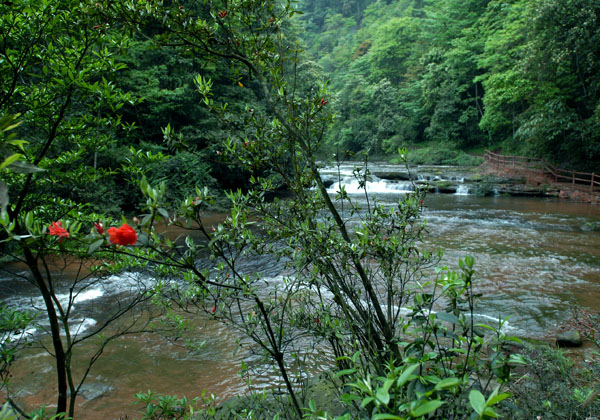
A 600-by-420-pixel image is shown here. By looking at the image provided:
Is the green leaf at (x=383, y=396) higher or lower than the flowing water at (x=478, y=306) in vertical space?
higher

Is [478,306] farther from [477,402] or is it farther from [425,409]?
[425,409]

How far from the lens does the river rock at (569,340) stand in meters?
4.87

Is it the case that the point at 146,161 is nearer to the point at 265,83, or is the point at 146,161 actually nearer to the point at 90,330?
the point at 265,83

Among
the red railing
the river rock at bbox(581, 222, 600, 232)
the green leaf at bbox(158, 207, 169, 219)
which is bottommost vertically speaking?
the river rock at bbox(581, 222, 600, 232)

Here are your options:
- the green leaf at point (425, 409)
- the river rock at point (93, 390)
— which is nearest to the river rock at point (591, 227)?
the river rock at point (93, 390)

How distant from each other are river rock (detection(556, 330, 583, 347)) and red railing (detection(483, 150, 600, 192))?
15173 millimetres

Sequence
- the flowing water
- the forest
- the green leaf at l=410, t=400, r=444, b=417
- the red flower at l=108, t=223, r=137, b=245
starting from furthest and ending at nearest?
the flowing water
the forest
the red flower at l=108, t=223, r=137, b=245
the green leaf at l=410, t=400, r=444, b=417

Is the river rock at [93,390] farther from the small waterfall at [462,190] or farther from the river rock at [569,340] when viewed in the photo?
the small waterfall at [462,190]

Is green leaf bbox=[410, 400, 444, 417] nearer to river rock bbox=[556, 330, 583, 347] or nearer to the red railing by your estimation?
river rock bbox=[556, 330, 583, 347]

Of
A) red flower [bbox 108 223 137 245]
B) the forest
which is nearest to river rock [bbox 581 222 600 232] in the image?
the forest

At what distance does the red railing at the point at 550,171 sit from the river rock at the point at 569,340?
49.8 ft

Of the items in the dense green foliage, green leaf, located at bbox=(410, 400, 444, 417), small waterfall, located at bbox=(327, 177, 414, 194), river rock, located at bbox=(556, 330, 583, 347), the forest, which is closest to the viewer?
green leaf, located at bbox=(410, 400, 444, 417)

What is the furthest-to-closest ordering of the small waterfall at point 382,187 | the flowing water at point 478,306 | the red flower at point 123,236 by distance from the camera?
the small waterfall at point 382,187 → the flowing water at point 478,306 → the red flower at point 123,236

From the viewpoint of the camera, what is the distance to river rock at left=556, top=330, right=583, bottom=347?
16.0 feet
